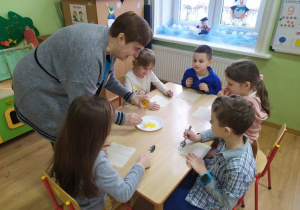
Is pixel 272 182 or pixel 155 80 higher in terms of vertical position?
pixel 155 80

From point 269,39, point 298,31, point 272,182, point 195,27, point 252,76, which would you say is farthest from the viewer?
point 195,27

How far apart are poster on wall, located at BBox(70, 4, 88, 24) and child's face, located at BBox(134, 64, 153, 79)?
4.22 feet

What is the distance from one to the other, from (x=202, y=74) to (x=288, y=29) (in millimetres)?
1112

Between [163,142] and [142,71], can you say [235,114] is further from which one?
[142,71]

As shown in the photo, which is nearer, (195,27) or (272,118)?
(272,118)

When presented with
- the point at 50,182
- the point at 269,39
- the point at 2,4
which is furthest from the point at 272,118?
the point at 2,4

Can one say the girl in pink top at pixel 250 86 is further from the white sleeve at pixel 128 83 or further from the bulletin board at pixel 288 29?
the bulletin board at pixel 288 29

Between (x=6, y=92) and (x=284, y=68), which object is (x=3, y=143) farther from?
(x=284, y=68)

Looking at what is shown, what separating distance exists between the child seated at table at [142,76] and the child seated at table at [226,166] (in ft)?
2.70

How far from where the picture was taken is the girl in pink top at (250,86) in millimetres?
1495

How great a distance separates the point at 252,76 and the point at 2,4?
2.79 m

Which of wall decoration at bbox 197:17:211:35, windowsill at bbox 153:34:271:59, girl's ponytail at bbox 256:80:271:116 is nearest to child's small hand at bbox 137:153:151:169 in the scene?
girl's ponytail at bbox 256:80:271:116

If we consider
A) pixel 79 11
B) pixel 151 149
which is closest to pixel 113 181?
pixel 151 149

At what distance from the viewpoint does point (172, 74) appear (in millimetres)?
3424
